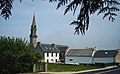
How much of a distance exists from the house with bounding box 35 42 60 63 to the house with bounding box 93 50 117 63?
1286cm

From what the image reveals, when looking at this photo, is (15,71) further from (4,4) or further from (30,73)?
(4,4)

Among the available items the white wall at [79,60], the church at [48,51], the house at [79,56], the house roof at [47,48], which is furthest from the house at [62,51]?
the house roof at [47,48]

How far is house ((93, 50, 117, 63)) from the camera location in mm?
76744

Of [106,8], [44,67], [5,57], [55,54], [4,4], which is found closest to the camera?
[106,8]

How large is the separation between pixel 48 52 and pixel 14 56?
48475 mm

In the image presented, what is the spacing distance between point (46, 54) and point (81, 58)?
35.3 feet

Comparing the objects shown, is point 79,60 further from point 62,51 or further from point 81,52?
point 62,51

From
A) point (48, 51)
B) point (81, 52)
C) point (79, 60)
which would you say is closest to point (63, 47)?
point (81, 52)

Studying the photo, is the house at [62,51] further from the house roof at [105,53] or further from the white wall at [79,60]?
the house roof at [105,53]

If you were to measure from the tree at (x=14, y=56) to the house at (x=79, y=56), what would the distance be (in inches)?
1820

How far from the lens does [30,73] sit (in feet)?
A: 112

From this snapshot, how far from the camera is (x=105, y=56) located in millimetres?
77625

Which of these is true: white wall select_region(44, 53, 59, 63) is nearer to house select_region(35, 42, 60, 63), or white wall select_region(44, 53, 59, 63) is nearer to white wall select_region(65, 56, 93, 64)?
house select_region(35, 42, 60, 63)

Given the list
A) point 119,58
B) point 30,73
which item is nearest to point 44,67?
point 30,73
